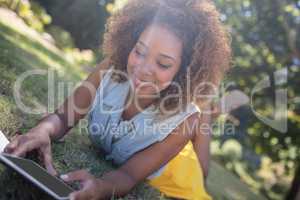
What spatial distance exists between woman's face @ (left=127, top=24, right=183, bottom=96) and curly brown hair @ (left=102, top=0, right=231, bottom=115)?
0.06 meters

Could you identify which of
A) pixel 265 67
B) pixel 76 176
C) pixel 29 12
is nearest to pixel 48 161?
pixel 76 176


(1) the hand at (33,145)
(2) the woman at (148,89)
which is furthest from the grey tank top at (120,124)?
(1) the hand at (33,145)

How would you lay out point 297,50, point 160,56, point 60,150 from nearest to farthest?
point 160,56 → point 60,150 → point 297,50

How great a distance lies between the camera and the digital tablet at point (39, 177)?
2195 millimetres

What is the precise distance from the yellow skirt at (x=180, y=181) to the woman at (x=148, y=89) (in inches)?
0.5

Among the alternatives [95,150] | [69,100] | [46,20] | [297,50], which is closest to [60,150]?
[69,100]

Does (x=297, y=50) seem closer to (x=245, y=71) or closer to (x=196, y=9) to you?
(x=245, y=71)

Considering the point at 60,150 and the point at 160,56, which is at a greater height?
the point at 160,56

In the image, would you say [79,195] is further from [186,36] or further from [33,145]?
[186,36]

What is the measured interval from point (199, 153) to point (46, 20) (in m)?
10.1

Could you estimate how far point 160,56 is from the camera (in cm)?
318

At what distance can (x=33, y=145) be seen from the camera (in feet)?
9.05

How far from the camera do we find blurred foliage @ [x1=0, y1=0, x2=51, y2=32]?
467 inches

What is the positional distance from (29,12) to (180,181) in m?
9.59
